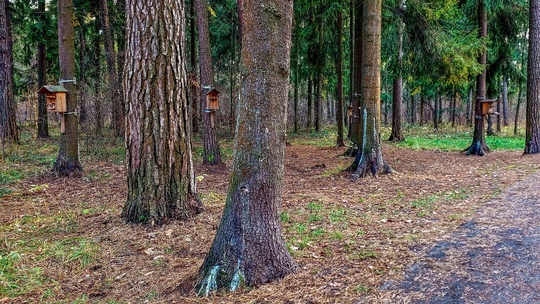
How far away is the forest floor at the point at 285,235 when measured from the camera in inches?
114

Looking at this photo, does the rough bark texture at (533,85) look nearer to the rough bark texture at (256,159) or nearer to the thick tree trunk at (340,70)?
the thick tree trunk at (340,70)

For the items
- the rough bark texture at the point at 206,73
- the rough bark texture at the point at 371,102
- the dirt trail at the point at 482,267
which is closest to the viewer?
the dirt trail at the point at 482,267

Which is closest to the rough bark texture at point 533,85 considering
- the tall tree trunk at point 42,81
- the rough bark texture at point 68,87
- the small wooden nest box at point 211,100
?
the small wooden nest box at point 211,100

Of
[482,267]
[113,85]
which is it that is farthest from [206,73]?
[482,267]

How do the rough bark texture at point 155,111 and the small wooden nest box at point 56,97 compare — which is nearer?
the rough bark texture at point 155,111

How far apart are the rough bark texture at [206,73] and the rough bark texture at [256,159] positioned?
5.92m

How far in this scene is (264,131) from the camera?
9.28 ft

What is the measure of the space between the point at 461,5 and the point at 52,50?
16.2m

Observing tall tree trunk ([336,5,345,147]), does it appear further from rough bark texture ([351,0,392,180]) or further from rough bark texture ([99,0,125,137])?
rough bark texture ([99,0,125,137])

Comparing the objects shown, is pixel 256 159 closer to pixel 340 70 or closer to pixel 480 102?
pixel 480 102

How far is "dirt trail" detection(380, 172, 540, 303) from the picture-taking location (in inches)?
101

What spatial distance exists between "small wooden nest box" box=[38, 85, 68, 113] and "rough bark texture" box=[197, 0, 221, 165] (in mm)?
2973

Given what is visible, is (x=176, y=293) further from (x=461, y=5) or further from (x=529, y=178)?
(x=461, y=5)

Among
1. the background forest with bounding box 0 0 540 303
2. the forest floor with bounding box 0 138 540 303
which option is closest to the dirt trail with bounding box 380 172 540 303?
the forest floor with bounding box 0 138 540 303
